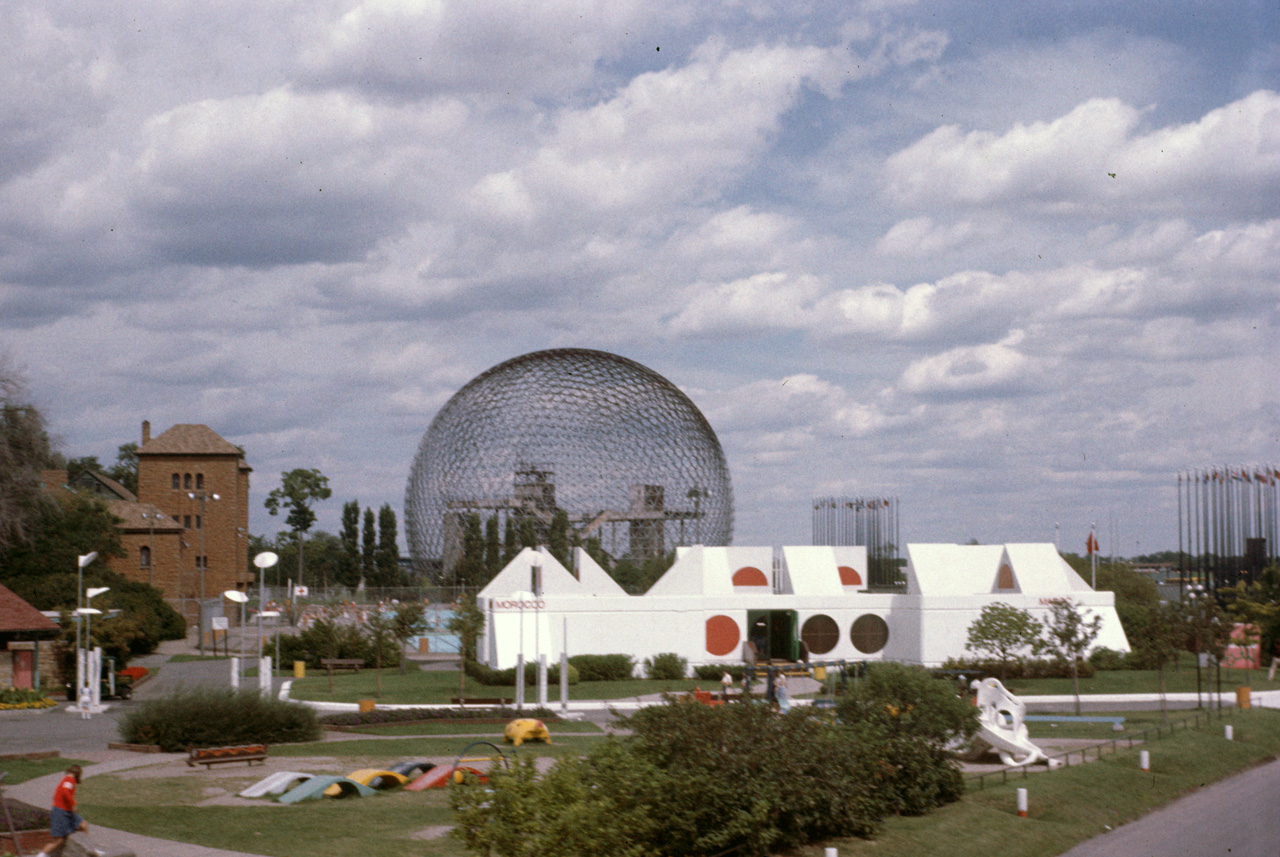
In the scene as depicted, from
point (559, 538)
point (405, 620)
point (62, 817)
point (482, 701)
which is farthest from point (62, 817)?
point (559, 538)

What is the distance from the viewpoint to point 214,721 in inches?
936

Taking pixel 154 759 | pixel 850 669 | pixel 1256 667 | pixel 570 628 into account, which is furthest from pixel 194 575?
pixel 1256 667

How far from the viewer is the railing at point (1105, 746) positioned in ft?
65.5

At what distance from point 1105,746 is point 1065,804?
6.35 metres

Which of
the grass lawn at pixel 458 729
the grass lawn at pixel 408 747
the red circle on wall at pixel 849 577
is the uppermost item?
the red circle on wall at pixel 849 577

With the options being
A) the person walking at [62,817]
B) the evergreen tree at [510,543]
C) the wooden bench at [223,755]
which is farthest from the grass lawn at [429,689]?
the evergreen tree at [510,543]

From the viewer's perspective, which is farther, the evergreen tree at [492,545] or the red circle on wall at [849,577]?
the evergreen tree at [492,545]

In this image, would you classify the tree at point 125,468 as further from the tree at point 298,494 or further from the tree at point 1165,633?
the tree at point 1165,633

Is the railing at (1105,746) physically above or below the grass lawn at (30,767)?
below

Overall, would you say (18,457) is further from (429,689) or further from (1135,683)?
(1135,683)

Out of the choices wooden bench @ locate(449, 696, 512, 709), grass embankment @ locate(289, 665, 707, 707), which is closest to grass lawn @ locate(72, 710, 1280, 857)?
wooden bench @ locate(449, 696, 512, 709)

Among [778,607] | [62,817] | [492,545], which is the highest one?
[492,545]

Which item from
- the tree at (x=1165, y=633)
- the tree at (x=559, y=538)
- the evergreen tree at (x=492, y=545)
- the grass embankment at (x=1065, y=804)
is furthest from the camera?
the evergreen tree at (x=492, y=545)

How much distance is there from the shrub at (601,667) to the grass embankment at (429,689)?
1.73ft
